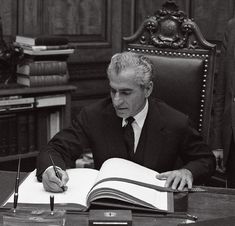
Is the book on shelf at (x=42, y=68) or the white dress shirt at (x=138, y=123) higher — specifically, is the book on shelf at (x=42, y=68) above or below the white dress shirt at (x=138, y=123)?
above

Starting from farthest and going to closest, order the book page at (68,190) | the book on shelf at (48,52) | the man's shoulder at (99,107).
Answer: the book on shelf at (48,52) → the man's shoulder at (99,107) → the book page at (68,190)

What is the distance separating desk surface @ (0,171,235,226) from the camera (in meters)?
1.67

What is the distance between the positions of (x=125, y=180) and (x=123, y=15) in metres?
2.83

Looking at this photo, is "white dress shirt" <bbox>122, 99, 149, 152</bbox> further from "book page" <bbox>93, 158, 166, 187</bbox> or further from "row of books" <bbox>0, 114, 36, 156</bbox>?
"row of books" <bbox>0, 114, 36, 156</bbox>

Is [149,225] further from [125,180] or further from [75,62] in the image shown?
[75,62]

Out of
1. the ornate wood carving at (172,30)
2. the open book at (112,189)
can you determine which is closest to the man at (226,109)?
the ornate wood carving at (172,30)

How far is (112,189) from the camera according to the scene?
67.2 inches

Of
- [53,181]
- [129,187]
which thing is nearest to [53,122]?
[53,181]

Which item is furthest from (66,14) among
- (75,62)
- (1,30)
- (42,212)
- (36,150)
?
(42,212)

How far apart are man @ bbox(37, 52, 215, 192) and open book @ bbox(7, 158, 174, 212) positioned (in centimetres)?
28

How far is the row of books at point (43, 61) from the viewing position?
12.3 ft

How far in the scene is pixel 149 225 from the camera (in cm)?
164

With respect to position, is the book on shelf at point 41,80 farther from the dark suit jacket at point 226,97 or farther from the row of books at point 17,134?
the dark suit jacket at point 226,97

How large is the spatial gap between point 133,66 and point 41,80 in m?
1.65
